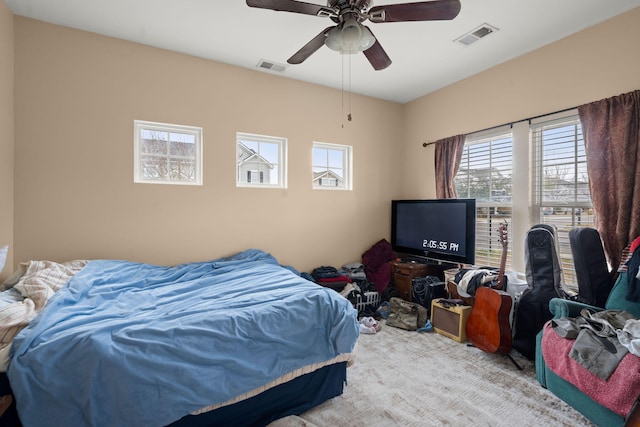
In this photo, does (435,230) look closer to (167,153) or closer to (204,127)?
(204,127)

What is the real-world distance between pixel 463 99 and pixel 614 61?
1344mm

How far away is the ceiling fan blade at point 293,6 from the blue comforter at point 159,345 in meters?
1.79

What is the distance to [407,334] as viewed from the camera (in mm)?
3002

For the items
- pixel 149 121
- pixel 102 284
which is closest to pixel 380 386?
pixel 102 284

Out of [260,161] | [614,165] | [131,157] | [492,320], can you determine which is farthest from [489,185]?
[131,157]

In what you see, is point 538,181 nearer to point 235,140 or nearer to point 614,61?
point 614,61

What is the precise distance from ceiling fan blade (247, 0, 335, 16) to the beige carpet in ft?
7.97

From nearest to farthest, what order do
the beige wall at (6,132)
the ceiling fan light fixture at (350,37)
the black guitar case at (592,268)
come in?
the ceiling fan light fixture at (350,37)
the black guitar case at (592,268)
the beige wall at (6,132)

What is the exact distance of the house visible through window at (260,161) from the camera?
3.40 m

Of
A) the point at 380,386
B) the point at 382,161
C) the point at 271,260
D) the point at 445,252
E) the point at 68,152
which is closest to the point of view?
the point at 380,386

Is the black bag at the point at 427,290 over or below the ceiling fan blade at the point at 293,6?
below

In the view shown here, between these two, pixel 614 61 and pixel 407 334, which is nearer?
pixel 614 61

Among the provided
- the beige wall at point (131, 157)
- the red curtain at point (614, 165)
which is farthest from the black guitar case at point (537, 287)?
the beige wall at point (131, 157)

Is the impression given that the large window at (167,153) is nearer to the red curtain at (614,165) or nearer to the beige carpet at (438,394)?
the beige carpet at (438,394)
